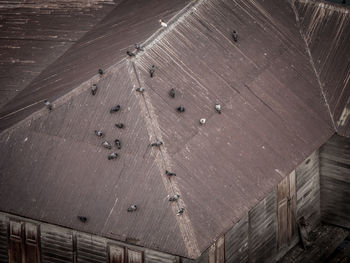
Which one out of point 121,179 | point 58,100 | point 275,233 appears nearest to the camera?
point 121,179

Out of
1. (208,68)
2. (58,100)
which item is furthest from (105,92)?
(208,68)

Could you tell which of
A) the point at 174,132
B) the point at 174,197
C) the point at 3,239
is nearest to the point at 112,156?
the point at 174,132

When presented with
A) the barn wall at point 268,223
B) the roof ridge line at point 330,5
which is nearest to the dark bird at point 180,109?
the barn wall at point 268,223

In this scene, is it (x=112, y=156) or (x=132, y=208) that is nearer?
(x=132, y=208)

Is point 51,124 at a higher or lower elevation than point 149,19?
lower

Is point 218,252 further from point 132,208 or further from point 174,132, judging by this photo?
point 174,132

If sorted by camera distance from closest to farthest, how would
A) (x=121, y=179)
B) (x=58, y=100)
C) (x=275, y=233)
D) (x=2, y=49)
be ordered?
1. (x=121, y=179)
2. (x=58, y=100)
3. (x=275, y=233)
4. (x=2, y=49)

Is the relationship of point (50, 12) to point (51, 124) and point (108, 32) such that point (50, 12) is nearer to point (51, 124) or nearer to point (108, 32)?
point (108, 32)
